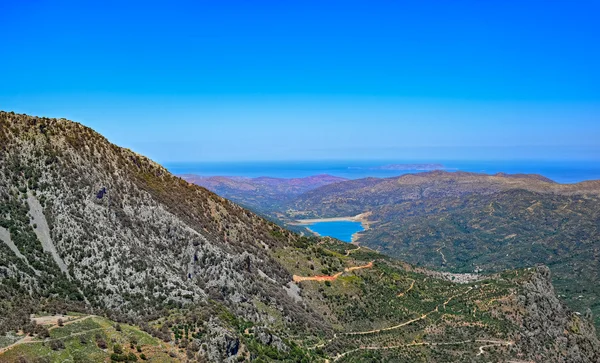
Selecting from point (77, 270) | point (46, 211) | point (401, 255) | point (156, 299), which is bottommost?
point (401, 255)

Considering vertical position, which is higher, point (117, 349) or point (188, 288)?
point (117, 349)

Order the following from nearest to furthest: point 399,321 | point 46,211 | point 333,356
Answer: point 46,211, point 333,356, point 399,321

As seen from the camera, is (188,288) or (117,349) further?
(188,288)

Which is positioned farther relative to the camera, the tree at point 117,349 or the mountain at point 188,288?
the mountain at point 188,288

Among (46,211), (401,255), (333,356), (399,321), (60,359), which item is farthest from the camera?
(401,255)

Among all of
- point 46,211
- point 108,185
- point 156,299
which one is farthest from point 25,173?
point 156,299

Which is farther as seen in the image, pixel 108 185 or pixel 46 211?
pixel 108 185

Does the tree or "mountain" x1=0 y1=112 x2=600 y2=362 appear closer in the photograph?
the tree

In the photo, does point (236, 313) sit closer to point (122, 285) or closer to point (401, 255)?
point (122, 285)
